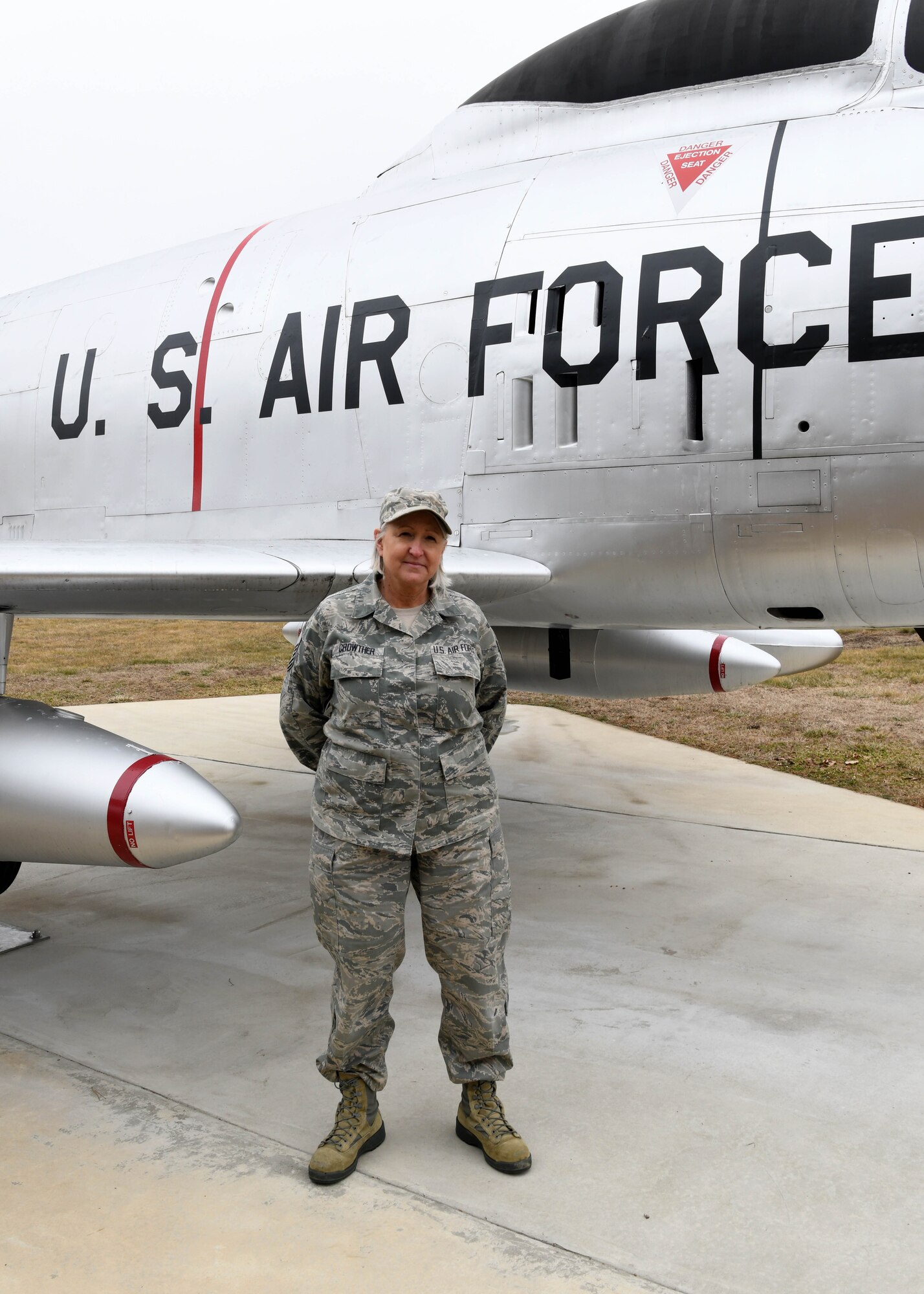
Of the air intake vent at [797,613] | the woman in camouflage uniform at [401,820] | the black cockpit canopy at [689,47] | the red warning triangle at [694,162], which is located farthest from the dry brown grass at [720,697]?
the woman in camouflage uniform at [401,820]

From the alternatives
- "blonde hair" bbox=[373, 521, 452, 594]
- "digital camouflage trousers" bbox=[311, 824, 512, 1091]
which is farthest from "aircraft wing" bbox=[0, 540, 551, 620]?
"digital camouflage trousers" bbox=[311, 824, 512, 1091]

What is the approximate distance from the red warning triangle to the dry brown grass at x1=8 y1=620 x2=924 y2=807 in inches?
192

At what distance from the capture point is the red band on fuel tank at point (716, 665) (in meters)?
6.97

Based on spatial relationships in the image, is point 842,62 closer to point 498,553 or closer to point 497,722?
point 498,553

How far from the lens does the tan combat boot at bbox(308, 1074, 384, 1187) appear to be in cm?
273

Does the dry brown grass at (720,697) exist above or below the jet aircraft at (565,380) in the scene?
below

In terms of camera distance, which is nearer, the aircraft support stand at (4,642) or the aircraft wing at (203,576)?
the aircraft wing at (203,576)

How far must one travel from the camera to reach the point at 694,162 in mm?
4234

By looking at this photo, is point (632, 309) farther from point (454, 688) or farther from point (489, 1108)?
point (489, 1108)

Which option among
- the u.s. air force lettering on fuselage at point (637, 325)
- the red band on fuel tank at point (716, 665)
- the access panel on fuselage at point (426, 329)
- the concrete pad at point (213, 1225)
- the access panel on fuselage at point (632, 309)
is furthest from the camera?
the red band on fuel tank at point (716, 665)

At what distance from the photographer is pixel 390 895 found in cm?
272

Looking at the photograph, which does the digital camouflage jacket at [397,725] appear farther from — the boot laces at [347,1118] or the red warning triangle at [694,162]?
the red warning triangle at [694,162]

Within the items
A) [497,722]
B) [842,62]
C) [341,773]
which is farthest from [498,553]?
[842,62]

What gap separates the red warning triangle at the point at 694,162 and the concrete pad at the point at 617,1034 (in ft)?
10.3
